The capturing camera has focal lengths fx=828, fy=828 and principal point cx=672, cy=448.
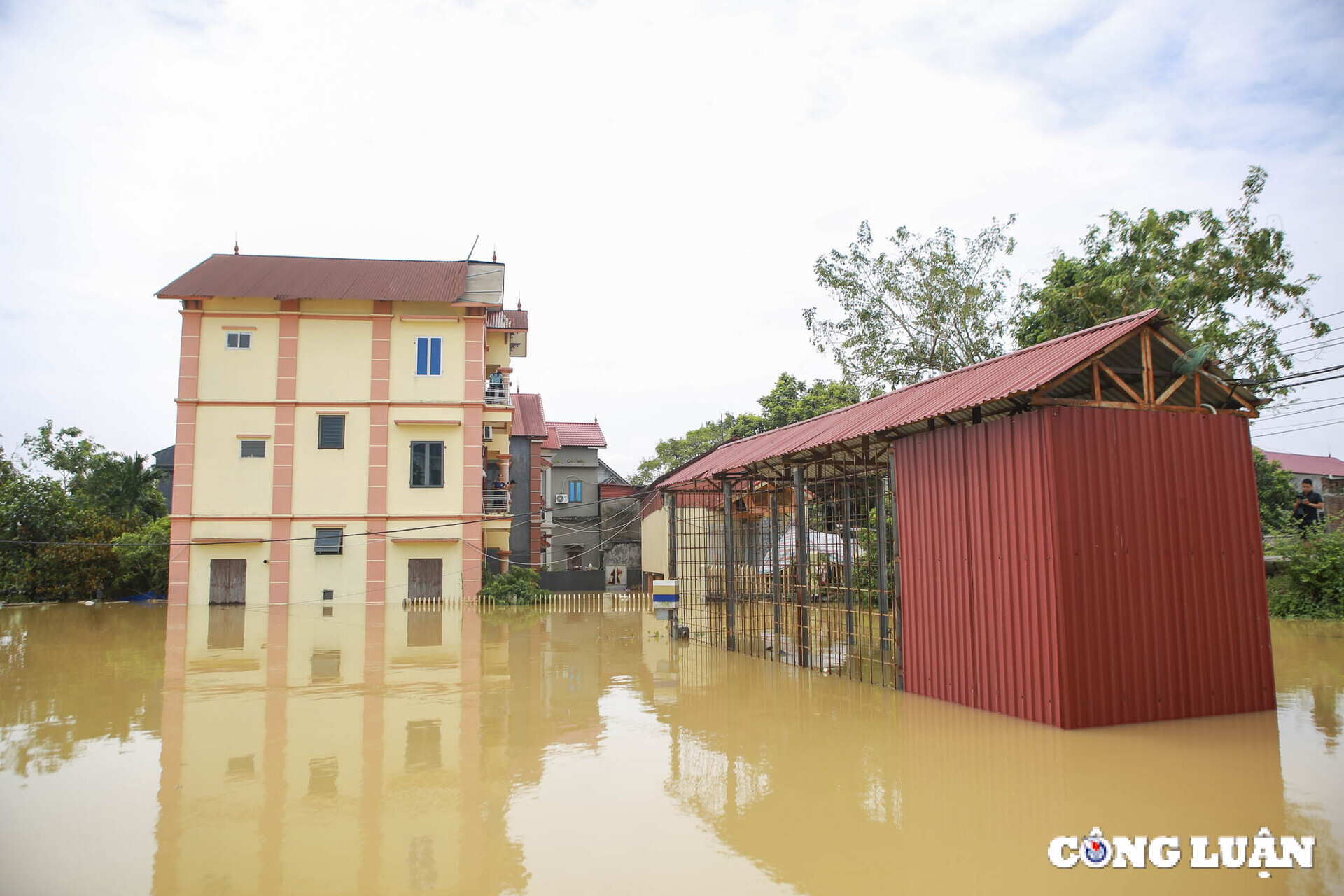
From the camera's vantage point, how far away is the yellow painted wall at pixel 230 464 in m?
24.5

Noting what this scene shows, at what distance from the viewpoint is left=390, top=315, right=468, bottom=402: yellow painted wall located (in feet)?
83.4

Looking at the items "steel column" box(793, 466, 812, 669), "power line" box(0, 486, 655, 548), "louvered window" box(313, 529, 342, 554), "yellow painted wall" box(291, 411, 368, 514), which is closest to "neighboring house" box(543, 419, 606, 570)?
"power line" box(0, 486, 655, 548)

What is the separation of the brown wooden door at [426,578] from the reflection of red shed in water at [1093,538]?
57.8 ft

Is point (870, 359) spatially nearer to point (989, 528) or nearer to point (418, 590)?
point (418, 590)

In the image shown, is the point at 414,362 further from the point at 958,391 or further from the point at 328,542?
the point at 958,391

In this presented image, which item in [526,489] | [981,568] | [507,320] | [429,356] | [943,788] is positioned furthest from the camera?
[526,489]

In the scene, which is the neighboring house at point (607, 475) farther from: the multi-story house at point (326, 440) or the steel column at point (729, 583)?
the steel column at point (729, 583)

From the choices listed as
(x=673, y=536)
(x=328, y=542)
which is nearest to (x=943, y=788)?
(x=673, y=536)

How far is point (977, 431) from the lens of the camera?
31.3ft

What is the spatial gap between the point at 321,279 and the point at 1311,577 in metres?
27.3

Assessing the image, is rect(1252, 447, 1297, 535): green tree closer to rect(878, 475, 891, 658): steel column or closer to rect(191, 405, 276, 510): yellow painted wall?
rect(878, 475, 891, 658): steel column

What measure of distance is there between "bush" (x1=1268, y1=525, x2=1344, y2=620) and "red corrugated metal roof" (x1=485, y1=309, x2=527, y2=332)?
22606mm

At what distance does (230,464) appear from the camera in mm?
24625

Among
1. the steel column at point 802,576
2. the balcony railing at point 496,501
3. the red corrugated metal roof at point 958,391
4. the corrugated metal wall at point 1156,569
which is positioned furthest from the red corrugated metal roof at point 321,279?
the corrugated metal wall at point 1156,569
